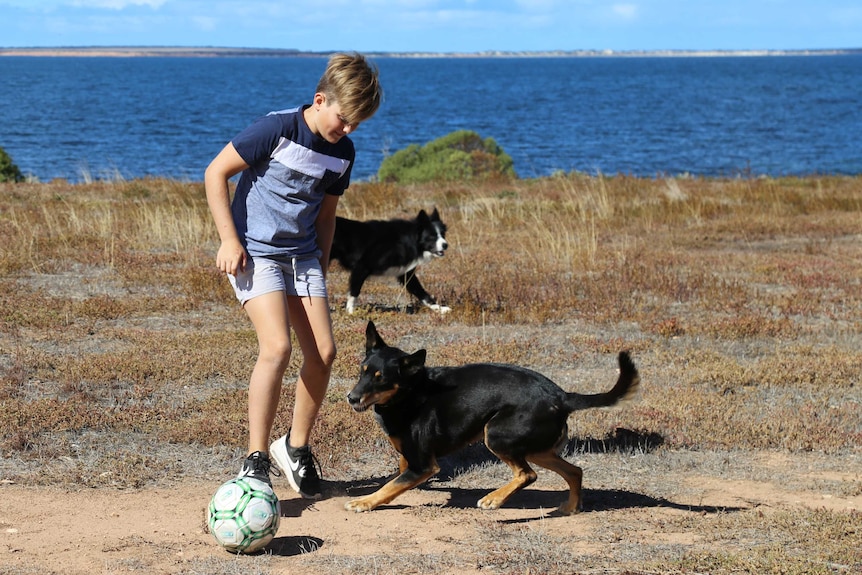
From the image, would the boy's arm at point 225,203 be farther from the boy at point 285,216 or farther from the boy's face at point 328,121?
the boy's face at point 328,121

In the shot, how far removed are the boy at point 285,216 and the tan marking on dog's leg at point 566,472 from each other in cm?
129

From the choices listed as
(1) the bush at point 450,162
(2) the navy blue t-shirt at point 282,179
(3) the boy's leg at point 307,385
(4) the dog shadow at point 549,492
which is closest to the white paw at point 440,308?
(4) the dog shadow at point 549,492

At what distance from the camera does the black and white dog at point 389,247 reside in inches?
430

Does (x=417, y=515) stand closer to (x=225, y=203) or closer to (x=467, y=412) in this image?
(x=467, y=412)

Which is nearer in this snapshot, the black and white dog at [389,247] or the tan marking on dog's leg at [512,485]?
the tan marking on dog's leg at [512,485]

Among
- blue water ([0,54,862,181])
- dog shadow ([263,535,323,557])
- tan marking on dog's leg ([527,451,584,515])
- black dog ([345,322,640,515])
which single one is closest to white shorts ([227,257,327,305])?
black dog ([345,322,640,515])

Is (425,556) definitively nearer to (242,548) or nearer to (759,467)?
(242,548)

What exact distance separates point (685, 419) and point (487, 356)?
2101 millimetres

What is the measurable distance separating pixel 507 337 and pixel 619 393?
4.12 m

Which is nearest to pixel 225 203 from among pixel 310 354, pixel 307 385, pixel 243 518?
pixel 310 354

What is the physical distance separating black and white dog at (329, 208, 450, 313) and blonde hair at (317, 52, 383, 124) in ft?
19.9

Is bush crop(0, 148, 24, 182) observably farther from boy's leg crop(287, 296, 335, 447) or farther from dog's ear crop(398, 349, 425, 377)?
dog's ear crop(398, 349, 425, 377)

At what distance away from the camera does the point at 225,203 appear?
4.81 m

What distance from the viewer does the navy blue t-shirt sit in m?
4.85
